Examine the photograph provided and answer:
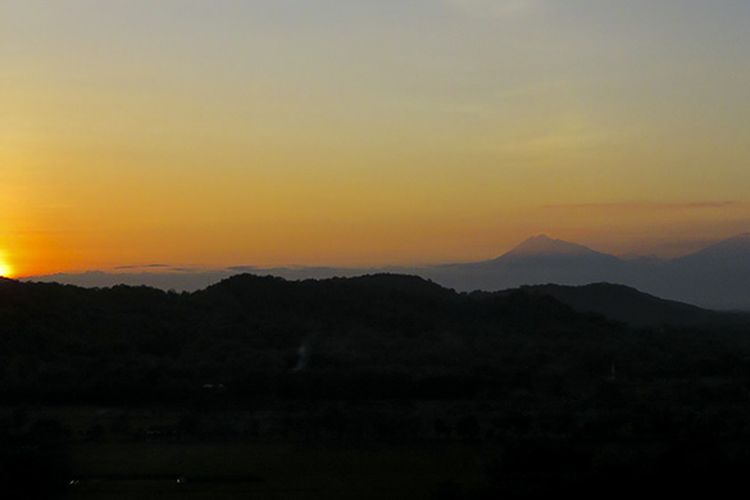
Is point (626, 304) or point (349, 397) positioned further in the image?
point (626, 304)

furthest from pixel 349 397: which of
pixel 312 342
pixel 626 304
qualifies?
pixel 626 304

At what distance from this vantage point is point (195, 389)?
129 ft

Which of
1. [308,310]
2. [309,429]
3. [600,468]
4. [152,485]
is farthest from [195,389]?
[308,310]

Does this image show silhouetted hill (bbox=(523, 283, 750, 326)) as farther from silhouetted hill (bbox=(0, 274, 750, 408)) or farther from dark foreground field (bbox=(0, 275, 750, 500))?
dark foreground field (bbox=(0, 275, 750, 500))

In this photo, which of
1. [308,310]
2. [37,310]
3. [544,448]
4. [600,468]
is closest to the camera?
[600,468]

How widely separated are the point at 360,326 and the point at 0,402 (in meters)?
29.7

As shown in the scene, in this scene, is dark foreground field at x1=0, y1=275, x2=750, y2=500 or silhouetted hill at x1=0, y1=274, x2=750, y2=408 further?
silhouetted hill at x1=0, y1=274, x2=750, y2=408

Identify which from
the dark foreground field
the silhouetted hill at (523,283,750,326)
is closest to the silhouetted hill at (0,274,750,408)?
the dark foreground field

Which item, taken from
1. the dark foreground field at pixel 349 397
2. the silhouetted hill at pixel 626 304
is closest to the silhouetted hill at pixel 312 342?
the dark foreground field at pixel 349 397

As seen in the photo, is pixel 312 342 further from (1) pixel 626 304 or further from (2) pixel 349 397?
(1) pixel 626 304

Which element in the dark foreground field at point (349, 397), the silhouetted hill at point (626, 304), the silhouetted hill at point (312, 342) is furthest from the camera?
the silhouetted hill at point (626, 304)

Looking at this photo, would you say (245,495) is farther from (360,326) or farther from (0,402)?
(360,326)

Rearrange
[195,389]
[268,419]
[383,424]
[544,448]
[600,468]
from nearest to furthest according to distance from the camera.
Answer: [600,468], [544,448], [383,424], [268,419], [195,389]

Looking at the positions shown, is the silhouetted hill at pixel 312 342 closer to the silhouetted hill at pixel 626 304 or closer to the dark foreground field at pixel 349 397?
the dark foreground field at pixel 349 397
